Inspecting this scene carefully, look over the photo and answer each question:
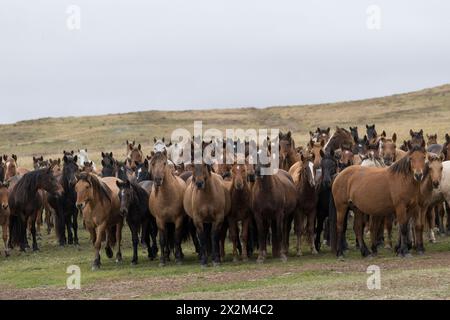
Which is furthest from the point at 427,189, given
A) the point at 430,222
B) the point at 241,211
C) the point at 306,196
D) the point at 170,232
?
the point at 170,232

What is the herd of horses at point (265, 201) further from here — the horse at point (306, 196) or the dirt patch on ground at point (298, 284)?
the dirt patch on ground at point (298, 284)

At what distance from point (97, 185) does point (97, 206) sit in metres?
0.46

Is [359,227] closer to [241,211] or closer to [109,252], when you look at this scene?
[241,211]

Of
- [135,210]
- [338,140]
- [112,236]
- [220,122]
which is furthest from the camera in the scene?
[220,122]

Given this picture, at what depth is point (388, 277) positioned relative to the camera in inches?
587

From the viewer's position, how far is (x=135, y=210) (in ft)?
68.1

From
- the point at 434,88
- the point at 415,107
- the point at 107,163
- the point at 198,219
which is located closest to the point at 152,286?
the point at 198,219

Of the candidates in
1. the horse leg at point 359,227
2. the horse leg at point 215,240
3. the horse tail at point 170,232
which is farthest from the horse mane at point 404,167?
the horse tail at point 170,232

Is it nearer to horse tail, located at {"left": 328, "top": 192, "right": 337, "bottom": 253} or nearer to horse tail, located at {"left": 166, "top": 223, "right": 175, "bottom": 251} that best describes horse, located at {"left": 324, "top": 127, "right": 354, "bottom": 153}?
horse tail, located at {"left": 328, "top": 192, "right": 337, "bottom": 253}

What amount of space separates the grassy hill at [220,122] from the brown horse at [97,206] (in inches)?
1536

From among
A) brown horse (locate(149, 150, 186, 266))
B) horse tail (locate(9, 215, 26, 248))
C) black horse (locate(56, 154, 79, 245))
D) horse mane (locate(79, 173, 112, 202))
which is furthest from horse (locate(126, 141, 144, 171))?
brown horse (locate(149, 150, 186, 266))

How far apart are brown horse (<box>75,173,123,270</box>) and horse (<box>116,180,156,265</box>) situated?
1.01 ft
